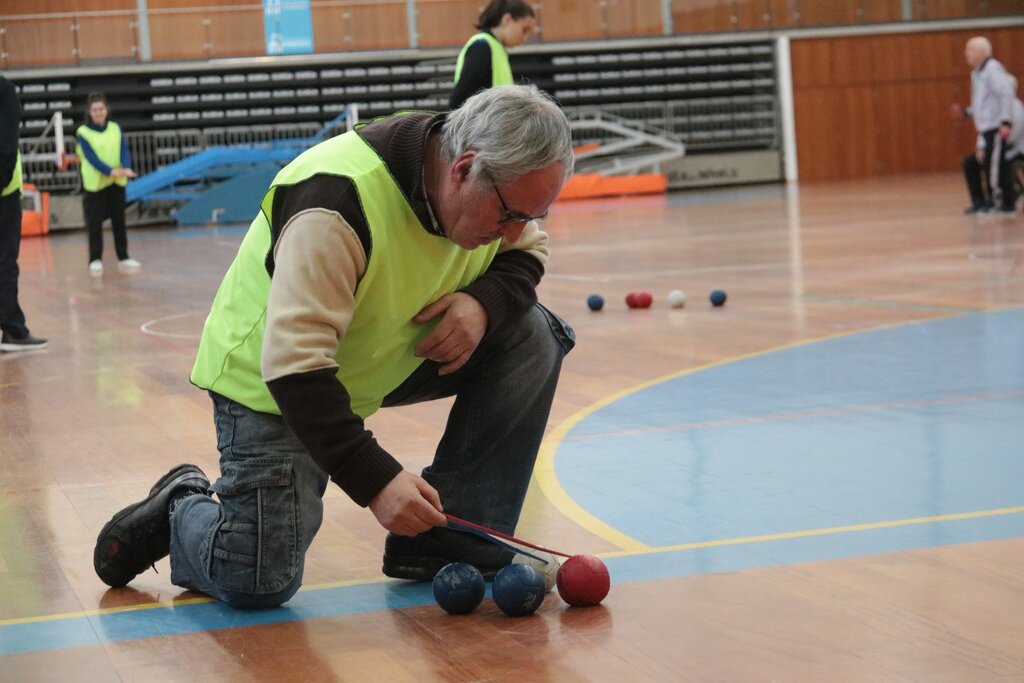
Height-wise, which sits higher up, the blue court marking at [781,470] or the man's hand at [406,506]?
the man's hand at [406,506]

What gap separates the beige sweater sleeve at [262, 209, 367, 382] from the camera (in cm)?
243

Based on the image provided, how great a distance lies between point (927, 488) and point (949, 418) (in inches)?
35.5

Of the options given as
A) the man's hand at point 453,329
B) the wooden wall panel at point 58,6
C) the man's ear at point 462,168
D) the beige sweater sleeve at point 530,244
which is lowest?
the man's hand at point 453,329

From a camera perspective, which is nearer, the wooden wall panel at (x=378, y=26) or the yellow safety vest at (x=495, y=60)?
the yellow safety vest at (x=495, y=60)

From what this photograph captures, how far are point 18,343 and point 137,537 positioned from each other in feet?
15.7

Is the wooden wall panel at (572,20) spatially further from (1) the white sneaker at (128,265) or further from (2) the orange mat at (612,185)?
(1) the white sneaker at (128,265)

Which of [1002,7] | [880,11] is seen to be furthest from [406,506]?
[1002,7]

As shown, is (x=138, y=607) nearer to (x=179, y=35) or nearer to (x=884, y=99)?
(x=179, y=35)

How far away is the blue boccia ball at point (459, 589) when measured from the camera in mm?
2684

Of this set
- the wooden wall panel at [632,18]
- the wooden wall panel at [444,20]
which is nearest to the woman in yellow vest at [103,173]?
the wooden wall panel at [444,20]

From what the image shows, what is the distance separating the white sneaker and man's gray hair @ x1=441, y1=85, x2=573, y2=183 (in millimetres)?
11161

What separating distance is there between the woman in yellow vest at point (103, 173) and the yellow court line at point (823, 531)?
1095 cm

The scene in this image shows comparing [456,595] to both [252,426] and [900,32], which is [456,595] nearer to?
[252,426]

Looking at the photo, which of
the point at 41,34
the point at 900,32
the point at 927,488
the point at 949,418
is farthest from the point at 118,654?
the point at 900,32
